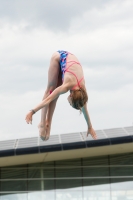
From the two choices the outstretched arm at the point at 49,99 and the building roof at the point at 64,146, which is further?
the building roof at the point at 64,146

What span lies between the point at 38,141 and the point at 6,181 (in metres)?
1.84

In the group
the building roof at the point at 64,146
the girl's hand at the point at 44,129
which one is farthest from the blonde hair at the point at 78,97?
the building roof at the point at 64,146

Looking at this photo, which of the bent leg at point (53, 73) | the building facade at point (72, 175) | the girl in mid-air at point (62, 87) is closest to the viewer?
the girl in mid-air at point (62, 87)

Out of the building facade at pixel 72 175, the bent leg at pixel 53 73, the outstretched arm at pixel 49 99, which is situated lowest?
the building facade at pixel 72 175

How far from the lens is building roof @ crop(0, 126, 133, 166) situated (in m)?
20.9

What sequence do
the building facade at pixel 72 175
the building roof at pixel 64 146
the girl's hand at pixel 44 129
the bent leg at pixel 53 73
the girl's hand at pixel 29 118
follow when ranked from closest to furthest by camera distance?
the girl's hand at pixel 29 118
the bent leg at pixel 53 73
the girl's hand at pixel 44 129
the building roof at pixel 64 146
the building facade at pixel 72 175

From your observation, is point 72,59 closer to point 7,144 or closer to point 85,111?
point 85,111

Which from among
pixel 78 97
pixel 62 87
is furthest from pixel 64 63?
pixel 78 97

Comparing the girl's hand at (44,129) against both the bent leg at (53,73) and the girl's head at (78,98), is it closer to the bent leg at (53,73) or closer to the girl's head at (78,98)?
the bent leg at (53,73)

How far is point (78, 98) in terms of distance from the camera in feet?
28.3

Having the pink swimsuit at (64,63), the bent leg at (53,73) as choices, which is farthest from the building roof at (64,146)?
the pink swimsuit at (64,63)

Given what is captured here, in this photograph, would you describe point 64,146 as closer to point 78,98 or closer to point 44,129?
point 44,129

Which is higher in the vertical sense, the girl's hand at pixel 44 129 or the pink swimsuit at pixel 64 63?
the pink swimsuit at pixel 64 63

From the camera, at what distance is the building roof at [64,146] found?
823 inches
